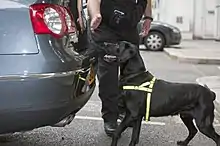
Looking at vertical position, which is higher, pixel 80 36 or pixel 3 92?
pixel 80 36

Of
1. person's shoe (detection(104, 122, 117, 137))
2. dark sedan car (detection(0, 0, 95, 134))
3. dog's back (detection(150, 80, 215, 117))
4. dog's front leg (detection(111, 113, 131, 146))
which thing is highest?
dark sedan car (detection(0, 0, 95, 134))

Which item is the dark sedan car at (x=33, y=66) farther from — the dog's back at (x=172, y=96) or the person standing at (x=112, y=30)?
the person standing at (x=112, y=30)

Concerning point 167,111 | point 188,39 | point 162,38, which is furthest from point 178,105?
point 188,39

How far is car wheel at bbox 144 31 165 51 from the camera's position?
16.0 metres

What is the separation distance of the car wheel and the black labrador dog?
1162 cm

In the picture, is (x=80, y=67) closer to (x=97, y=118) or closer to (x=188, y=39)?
(x=97, y=118)

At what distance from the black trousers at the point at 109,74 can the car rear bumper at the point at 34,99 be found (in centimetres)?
125

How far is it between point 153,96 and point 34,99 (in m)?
1.22

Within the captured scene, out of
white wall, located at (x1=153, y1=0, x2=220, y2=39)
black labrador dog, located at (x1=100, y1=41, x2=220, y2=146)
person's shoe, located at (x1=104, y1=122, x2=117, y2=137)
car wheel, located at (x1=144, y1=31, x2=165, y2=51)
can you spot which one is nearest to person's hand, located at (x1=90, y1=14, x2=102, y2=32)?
black labrador dog, located at (x1=100, y1=41, x2=220, y2=146)

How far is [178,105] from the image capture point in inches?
172

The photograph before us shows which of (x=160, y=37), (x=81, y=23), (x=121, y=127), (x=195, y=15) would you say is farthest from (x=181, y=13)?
(x=121, y=127)

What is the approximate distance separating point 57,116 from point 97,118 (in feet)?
7.68

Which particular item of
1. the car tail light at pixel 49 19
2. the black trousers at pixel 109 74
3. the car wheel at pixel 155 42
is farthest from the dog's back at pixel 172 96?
→ the car wheel at pixel 155 42

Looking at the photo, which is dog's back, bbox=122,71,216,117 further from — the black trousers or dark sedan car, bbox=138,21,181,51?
dark sedan car, bbox=138,21,181,51
